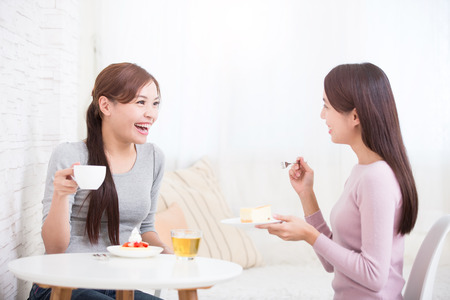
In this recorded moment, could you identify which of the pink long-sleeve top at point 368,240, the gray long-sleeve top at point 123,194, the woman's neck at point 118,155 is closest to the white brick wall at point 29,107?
the gray long-sleeve top at point 123,194

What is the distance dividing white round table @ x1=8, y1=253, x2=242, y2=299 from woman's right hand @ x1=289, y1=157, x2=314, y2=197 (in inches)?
20.9

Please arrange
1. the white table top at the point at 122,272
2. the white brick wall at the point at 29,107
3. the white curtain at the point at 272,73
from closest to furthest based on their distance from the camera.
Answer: the white table top at the point at 122,272
the white brick wall at the point at 29,107
the white curtain at the point at 272,73

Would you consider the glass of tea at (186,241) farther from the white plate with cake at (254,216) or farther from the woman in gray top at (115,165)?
the woman in gray top at (115,165)

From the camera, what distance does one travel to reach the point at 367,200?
4.55ft

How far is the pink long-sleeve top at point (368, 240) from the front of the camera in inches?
53.3

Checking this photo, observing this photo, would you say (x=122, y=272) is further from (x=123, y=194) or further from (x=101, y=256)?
(x=123, y=194)

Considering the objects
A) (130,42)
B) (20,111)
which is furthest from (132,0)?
(20,111)

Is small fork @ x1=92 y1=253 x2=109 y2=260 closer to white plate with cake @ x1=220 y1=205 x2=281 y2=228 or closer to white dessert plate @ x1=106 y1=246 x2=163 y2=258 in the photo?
white dessert plate @ x1=106 y1=246 x2=163 y2=258

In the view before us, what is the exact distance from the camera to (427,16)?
9.97 feet

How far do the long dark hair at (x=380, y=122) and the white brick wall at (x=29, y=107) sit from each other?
103cm

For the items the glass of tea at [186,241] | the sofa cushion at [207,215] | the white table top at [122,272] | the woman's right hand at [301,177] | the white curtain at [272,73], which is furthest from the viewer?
the white curtain at [272,73]

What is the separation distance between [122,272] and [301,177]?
82 centimetres

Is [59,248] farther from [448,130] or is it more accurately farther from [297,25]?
[448,130]

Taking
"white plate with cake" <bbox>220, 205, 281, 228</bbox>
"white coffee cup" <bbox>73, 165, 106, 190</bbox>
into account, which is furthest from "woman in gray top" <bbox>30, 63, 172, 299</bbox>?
"white plate with cake" <bbox>220, 205, 281, 228</bbox>
